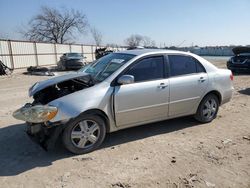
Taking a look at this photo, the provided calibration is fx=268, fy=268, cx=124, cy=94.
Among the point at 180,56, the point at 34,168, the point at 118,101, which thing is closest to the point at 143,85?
the point at 118,101

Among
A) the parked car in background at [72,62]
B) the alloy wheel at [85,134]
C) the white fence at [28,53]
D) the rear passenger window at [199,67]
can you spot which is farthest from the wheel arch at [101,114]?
the parked car in background at [72,62]

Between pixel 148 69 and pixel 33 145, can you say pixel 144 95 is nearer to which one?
pixel 148 69

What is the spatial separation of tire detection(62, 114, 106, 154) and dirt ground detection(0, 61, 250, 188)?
14 centimetres

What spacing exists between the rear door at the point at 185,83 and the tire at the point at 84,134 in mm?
1578

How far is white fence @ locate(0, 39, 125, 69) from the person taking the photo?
69.5ft

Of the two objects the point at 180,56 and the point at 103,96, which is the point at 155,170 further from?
the point at 180,56

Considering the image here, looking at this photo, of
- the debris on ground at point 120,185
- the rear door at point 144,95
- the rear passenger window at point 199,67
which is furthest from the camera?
the rear passenger window at point 199,67

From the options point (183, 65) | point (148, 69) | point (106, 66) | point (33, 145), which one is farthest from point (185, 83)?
point (33, 145)

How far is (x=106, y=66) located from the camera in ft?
16.5

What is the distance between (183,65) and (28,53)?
Answer: 21.1m

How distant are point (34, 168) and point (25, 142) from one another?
114cm

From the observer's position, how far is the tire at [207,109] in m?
5.77

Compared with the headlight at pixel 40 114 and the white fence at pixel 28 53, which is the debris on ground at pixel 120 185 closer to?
the headlight at pixel 40 114

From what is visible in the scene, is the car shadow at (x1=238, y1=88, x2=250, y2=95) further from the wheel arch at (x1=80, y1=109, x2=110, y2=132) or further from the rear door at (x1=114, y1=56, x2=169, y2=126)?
the wheel arch at (x1=80, y1=109, x2=110, y2=132)
